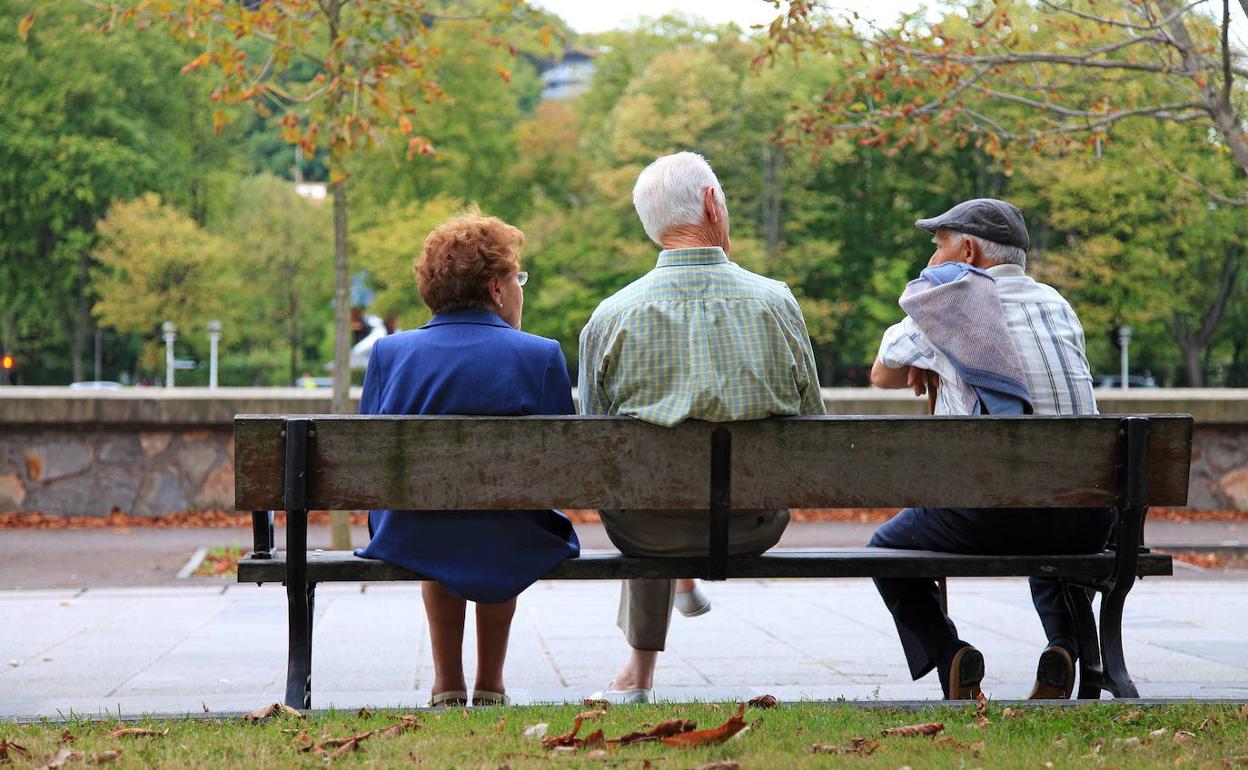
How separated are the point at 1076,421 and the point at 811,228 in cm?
3932

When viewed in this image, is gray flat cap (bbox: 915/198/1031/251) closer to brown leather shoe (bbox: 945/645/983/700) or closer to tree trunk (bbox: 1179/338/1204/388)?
brown leather shoe (bbox: 945/645/983/700)

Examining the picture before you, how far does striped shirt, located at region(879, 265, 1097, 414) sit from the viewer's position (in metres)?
4.44

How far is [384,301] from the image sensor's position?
41.9m

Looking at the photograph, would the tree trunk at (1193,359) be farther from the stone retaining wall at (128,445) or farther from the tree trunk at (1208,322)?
the stone retaining wall at (128,445)

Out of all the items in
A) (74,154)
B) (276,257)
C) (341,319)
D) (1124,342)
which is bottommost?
(1124,342)

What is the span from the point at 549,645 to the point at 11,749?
3.25 meters

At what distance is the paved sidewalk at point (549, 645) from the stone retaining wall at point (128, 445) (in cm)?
374

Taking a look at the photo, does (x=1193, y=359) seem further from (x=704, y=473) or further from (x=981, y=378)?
(x=704, y=473)

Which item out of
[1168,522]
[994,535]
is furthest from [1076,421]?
[1168,522]

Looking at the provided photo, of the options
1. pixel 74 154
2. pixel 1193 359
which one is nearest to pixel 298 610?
pixel 1193 359

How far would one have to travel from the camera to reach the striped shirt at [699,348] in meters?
4.05

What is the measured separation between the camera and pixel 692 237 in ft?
14.3

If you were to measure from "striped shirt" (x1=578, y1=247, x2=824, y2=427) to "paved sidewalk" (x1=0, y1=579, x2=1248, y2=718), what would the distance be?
1.05 m

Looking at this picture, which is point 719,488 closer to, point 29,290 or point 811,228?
point 811,228
